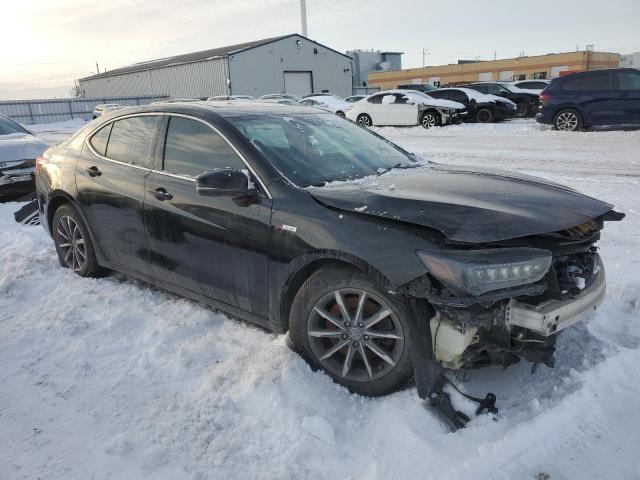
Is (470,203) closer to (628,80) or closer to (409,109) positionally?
(628,80)

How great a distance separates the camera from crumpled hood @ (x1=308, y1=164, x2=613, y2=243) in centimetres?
260

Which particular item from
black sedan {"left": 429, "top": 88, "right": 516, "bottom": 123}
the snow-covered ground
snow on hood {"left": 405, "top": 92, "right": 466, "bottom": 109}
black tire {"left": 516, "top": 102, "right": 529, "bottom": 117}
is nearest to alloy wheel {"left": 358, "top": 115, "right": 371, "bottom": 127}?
snow on hood {"left": 405, "top": 92, "right": 466, "bottom": 109}

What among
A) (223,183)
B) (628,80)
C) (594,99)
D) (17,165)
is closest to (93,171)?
(223,183)

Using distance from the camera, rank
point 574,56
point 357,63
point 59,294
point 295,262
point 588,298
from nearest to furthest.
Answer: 1. point 588,298
2. point 295,262
3. point 59,294
4. point 574,56
5. point 357,63

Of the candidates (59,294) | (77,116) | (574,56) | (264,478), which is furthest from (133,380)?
(574,56)

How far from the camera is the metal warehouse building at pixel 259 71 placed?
43.0 meters

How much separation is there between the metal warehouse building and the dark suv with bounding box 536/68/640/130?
3158 cm

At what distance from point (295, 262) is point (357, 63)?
75426mm

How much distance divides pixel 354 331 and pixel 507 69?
204 feet

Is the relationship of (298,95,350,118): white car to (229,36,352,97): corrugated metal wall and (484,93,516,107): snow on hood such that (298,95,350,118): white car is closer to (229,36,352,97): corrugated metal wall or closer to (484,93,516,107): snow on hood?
(484,93,516,107): snow on hood

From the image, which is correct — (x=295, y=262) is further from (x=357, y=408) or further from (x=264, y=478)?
(x=264, y=478)

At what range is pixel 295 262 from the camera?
3.06m

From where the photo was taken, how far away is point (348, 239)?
2.82 meters

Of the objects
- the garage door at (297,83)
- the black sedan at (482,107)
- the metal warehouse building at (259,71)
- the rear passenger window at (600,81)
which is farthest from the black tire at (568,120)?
the garage door at (297,83)
